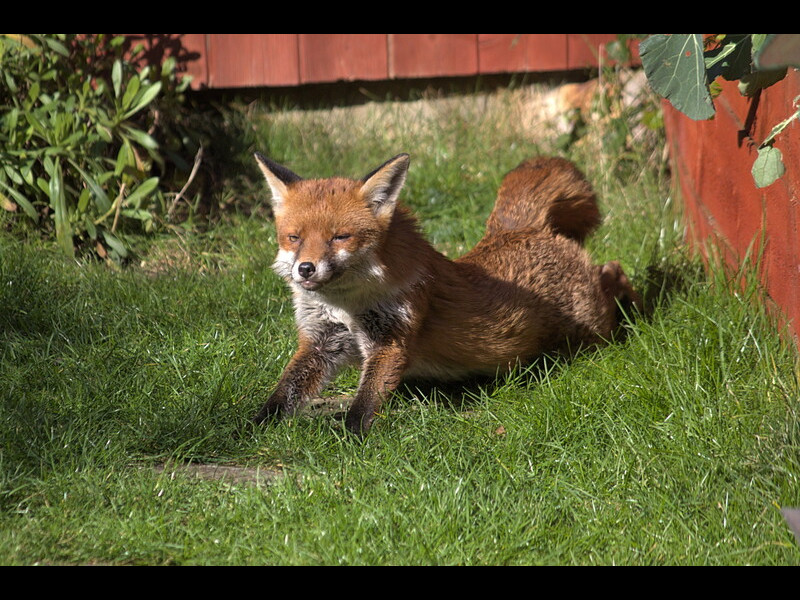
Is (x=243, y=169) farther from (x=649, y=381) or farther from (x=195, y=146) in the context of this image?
(x=649, y=381)

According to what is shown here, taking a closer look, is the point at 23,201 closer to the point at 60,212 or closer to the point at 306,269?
the point at 60,212

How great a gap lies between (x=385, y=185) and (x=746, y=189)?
1.86m

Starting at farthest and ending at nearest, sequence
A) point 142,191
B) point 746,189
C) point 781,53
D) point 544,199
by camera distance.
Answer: point 142,191
point 544,199
point 746,189
point 781,53

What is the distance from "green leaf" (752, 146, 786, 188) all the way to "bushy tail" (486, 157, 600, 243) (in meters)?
1.54

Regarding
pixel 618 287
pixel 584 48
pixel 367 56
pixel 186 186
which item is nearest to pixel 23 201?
pixel 186 186

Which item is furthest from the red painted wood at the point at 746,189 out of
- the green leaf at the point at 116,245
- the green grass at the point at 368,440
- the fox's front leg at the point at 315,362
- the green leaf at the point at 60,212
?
the green leaf at the point at 60,212

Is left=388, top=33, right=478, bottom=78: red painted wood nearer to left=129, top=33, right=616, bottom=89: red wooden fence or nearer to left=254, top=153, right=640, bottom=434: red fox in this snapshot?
left=129, top=33, right=616, bottom=89: red wooden fence

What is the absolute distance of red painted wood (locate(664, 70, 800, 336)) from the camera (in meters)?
3.89

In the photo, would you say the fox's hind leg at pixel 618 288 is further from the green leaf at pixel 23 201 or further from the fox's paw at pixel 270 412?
the green leaf at pixel 23 201

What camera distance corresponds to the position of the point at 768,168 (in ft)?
11.7

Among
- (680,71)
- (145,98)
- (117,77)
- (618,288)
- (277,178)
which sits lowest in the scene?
(618,288)

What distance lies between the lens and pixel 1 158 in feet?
18.6

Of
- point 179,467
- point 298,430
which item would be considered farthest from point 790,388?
point 179,467

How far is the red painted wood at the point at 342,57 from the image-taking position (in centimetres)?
708
